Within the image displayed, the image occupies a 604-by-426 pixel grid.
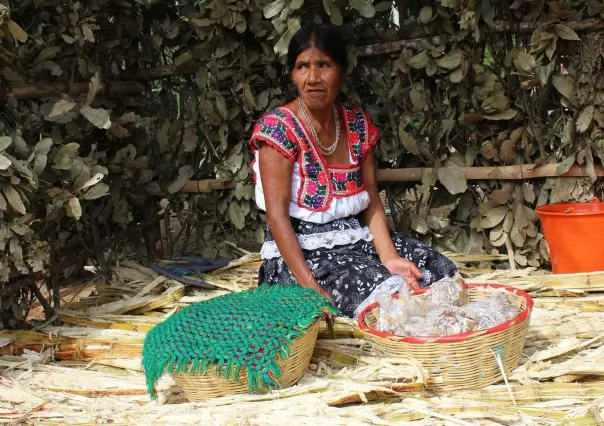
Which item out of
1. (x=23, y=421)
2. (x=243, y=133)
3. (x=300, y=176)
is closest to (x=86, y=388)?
(x=23, y=421)

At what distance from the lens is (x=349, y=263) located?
2842mm

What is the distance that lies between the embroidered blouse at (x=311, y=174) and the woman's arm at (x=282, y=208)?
0.04 m

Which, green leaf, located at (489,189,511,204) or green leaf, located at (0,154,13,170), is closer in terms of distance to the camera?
green leaf, located at (0,154,13,170)

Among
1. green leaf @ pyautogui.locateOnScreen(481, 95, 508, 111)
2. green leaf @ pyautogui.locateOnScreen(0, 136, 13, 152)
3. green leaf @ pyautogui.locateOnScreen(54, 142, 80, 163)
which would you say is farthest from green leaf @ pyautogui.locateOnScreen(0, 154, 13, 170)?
green leaf @ pyautogui.locateOnScreen(481, 95, 508, 111)

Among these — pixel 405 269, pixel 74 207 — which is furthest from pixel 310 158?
pixel 74 207

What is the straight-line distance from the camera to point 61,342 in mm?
2830

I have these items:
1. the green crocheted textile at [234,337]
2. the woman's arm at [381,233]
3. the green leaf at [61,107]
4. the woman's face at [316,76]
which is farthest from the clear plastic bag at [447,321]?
the green leaf at [61,107]

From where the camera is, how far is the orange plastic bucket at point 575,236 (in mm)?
3150

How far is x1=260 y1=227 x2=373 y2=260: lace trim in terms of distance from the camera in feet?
9.62

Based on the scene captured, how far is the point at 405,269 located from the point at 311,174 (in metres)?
0.52

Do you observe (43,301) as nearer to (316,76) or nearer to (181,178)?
(181,178)

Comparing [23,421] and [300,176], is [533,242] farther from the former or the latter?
[23,421]

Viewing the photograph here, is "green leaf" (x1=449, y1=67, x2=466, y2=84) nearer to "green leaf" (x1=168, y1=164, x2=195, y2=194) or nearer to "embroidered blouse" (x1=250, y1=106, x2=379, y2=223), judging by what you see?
"embroidered blouse" (x1=250, y1=106, x2=379, y2=223)

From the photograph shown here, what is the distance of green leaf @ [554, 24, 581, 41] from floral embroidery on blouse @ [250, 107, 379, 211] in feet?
3.13
